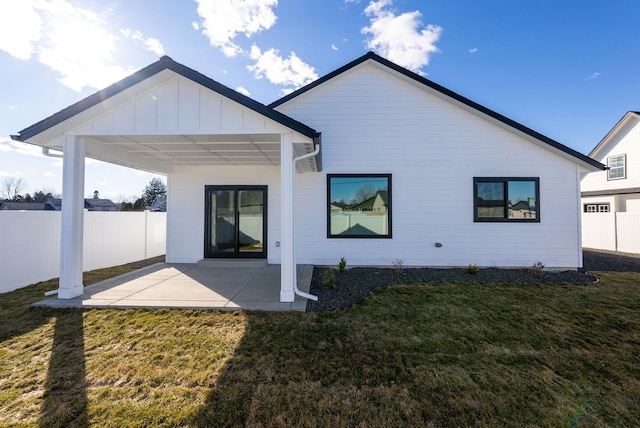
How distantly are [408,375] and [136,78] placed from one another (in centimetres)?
588

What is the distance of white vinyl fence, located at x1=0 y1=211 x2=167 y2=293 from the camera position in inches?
228

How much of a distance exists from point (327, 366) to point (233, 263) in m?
5.52

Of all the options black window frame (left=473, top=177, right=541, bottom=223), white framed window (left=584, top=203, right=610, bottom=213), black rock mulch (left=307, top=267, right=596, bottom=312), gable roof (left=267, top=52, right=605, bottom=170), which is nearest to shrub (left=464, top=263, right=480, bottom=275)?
black rock mulch (left=307, top=267, right=596, bottom=312)

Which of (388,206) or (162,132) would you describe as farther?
(388,206)

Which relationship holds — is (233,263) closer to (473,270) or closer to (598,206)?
(473,270)

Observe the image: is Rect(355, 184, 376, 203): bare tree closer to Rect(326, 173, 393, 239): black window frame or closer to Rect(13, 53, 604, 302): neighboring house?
Rect(13, 53, 604, 302): neighboring house

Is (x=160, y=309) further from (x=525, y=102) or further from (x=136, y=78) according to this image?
(x=525, y=102)

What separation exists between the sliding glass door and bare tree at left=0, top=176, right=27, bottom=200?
54.4m

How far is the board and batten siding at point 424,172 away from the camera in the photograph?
7512 millimetres

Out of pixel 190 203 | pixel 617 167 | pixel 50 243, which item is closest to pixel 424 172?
pixel 190 203

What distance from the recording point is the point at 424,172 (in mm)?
7613

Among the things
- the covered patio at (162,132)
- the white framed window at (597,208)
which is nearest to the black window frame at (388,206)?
the covered patio at (162,132)

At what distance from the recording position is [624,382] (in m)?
2.76

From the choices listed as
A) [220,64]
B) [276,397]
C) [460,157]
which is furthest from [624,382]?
[220,64]
